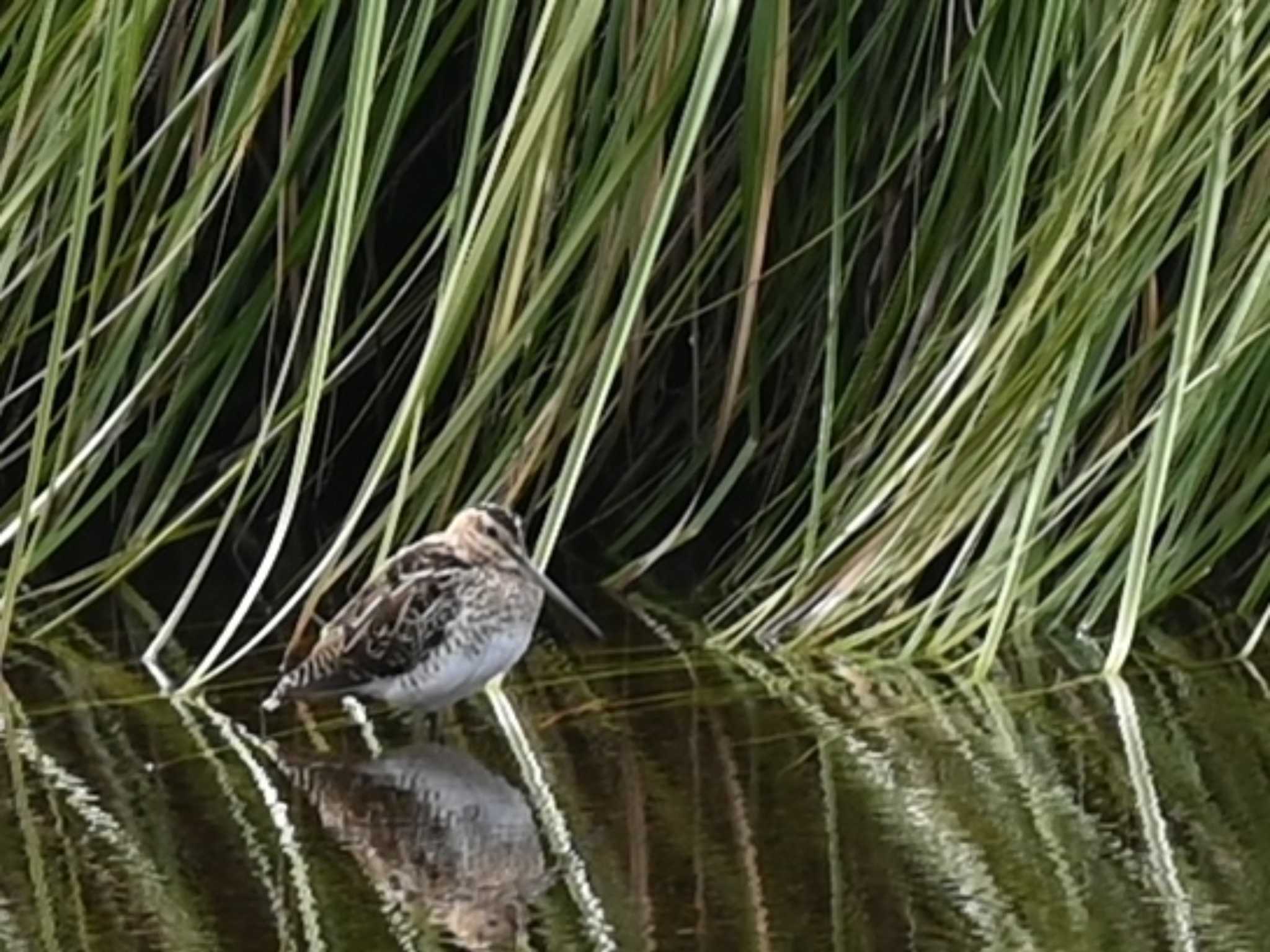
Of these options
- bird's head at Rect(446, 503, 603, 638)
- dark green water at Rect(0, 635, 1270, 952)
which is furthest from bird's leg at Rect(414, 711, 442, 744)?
bird's head at Rect(446, 503, 603, 638)

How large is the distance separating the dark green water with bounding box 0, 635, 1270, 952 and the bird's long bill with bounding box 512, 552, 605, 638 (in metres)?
0.09

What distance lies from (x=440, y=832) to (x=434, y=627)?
84cm

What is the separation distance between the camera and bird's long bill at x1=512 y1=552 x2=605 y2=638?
649cm

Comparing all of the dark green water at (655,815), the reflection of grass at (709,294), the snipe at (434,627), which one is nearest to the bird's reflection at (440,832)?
the dark green water at (655,815)

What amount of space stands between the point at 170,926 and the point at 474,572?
4.54 feet

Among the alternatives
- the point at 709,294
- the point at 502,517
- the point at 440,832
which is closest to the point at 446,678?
the point at 502,517

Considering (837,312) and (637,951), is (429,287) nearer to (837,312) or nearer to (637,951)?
(837,312)

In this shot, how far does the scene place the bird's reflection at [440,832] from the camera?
17.2 feet

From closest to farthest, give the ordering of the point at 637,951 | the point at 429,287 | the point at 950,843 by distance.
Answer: the point at 637,951 → the point at 950,843 → the point at 429,287

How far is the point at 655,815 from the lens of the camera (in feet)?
18.7

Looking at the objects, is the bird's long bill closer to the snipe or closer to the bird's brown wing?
the snipe

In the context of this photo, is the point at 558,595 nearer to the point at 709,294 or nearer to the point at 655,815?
the point at 709,294

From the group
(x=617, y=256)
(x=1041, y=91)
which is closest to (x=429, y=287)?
(x=617, y=256)

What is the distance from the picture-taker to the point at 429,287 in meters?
7.45
